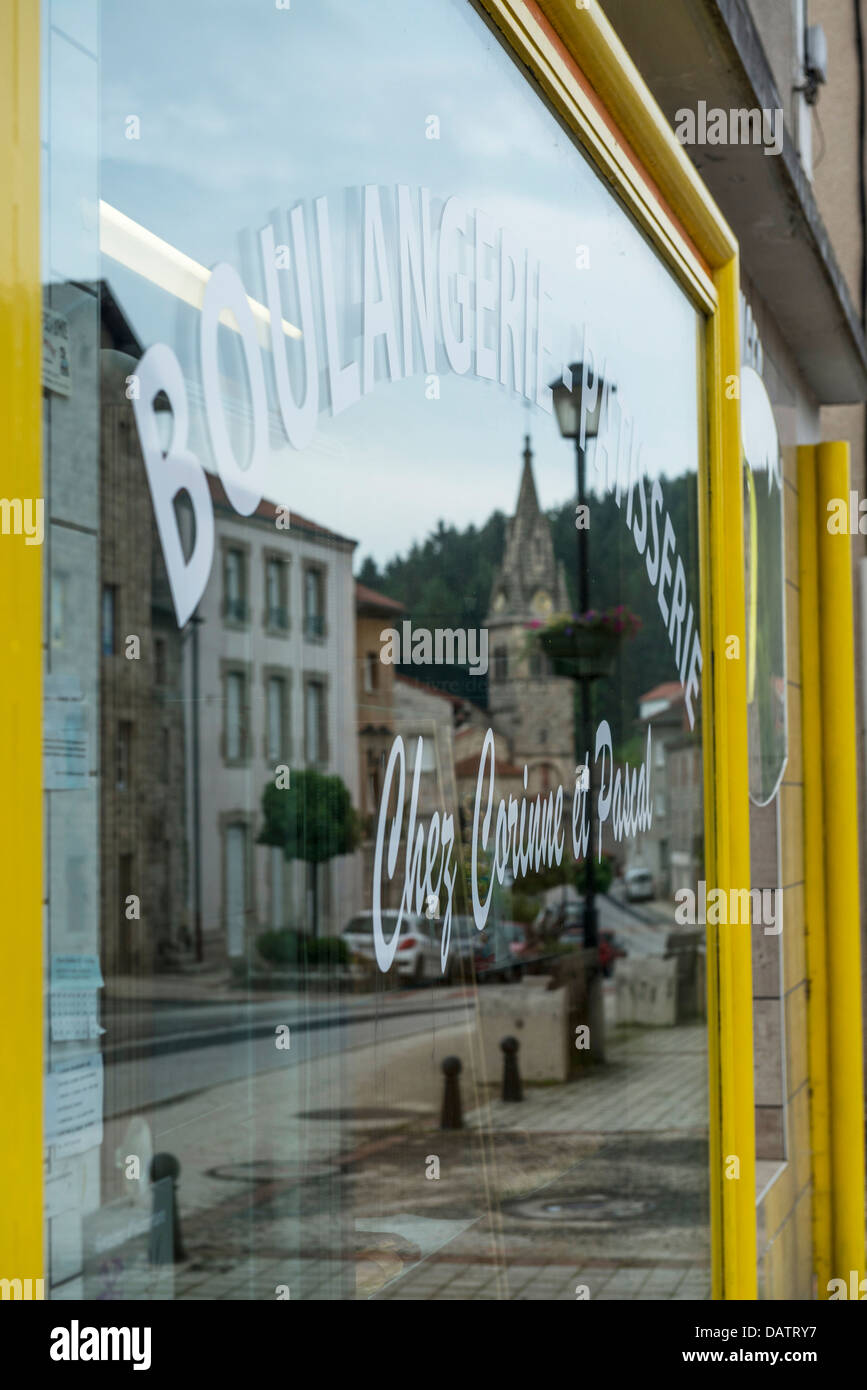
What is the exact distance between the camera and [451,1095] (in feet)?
7.77

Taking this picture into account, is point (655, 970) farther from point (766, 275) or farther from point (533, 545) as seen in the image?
point (766, 275)

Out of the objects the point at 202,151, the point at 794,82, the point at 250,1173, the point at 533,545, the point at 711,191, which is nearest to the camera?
the point at 202,151

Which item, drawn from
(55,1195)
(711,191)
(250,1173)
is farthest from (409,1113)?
(711,191)

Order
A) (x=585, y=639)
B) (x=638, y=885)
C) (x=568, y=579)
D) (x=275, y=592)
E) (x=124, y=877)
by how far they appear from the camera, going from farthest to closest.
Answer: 1. (x=638, y=885)
2. (x=585, y=639)
3. (x=568, y=579)
4. (x=275, y=592)
5. (x=124, y=877)

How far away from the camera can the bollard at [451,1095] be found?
7.63 ft

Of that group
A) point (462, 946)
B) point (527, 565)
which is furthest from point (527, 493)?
point (462, 946)

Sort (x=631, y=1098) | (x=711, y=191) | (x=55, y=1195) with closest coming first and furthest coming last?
(x=55, y=1195) < (x=631, y=1098) < (x=711, y=191)

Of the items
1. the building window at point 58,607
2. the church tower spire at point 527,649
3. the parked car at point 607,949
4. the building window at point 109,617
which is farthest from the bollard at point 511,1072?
the building window at point 58,607

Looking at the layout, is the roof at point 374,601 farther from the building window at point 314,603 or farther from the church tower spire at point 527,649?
the church tower spire at point 527,649

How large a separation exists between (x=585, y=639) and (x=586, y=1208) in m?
1.14

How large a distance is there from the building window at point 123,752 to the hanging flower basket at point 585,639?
104cm

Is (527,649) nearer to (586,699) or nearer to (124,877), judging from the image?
(586,699)

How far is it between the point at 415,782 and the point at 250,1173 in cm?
67

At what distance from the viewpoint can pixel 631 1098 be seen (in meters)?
3.15
